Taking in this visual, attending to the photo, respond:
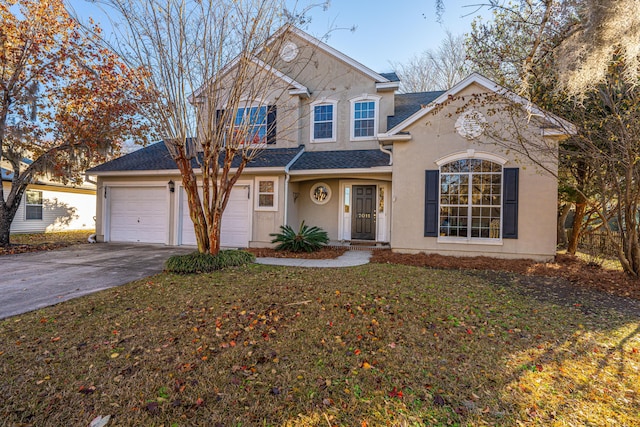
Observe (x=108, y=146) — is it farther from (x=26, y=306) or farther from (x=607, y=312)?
(x=607, y=312)

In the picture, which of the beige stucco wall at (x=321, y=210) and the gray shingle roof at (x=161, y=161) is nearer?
the gray shingle roof at (x=161, y=161)

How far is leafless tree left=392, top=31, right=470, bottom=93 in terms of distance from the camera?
17922mm

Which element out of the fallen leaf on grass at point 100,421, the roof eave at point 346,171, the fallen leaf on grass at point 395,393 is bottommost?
the fallen leaf on grass at point 100,421

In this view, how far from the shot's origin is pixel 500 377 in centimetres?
280

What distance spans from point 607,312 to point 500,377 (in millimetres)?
3196

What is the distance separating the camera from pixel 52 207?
1630cm

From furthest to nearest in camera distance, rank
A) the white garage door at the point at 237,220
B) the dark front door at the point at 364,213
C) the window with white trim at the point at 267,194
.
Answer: the dark front door at the point at 364,213 → the white garage door at the point at 237,220 → the window with white trim at the point at 267,194

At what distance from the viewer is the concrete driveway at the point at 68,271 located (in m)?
4.82

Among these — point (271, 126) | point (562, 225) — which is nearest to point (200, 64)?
point (271, 126)

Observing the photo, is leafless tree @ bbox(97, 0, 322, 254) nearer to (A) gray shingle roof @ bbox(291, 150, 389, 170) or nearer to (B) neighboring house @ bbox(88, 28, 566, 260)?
(B) neighboring house @ bbox(88, 28, 566, 260)

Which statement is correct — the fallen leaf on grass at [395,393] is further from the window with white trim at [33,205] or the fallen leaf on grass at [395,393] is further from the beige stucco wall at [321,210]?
the window with white trim at [33,205]

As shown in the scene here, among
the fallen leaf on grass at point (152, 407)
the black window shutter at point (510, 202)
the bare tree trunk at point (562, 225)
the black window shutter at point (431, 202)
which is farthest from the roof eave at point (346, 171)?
the bare tree trunk at point (562, 225)

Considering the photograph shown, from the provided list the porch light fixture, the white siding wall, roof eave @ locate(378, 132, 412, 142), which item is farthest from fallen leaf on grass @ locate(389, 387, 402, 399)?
the white siding wall

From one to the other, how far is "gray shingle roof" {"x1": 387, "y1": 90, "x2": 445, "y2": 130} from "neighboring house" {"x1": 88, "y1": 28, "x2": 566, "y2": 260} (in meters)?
0.08
